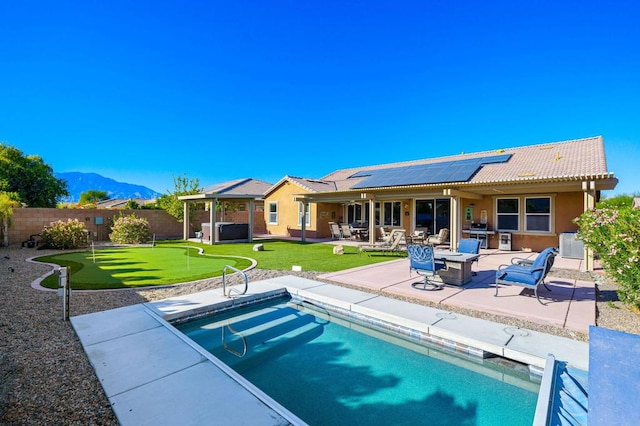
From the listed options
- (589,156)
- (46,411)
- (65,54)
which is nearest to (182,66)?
(65,54)

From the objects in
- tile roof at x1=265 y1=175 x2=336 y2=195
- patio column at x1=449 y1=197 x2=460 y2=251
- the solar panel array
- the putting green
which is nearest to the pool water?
the putting green

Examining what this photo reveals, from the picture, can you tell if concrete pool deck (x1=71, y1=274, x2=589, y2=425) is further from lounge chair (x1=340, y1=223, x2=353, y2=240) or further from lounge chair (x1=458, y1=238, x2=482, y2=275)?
lounge chair (x1=340, y1=223, x2=353, y2=240)

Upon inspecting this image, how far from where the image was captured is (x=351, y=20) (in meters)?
16.5

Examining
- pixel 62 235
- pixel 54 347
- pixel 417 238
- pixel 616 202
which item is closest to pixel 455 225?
Result: pixel 417 238

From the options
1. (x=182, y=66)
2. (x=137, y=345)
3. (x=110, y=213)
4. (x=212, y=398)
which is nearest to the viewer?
(x=212, y=398)

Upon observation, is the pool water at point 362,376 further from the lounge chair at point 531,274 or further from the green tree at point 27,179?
the green tree at point 27,179

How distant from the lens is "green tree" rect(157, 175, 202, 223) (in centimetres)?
2177

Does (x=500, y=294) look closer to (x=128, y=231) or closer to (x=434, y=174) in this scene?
(x=434, y=174)

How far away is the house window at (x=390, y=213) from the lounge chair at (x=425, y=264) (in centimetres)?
1078

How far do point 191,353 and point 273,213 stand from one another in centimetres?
2066

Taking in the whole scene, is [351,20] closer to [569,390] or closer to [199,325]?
[199,325]

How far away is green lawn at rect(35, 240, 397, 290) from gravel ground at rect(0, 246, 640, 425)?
0.95 meters

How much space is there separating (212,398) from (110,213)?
20.2 meters

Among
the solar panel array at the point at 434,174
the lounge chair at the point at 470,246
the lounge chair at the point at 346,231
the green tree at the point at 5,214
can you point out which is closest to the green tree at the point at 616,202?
the lounge chair at the point at 470,246
